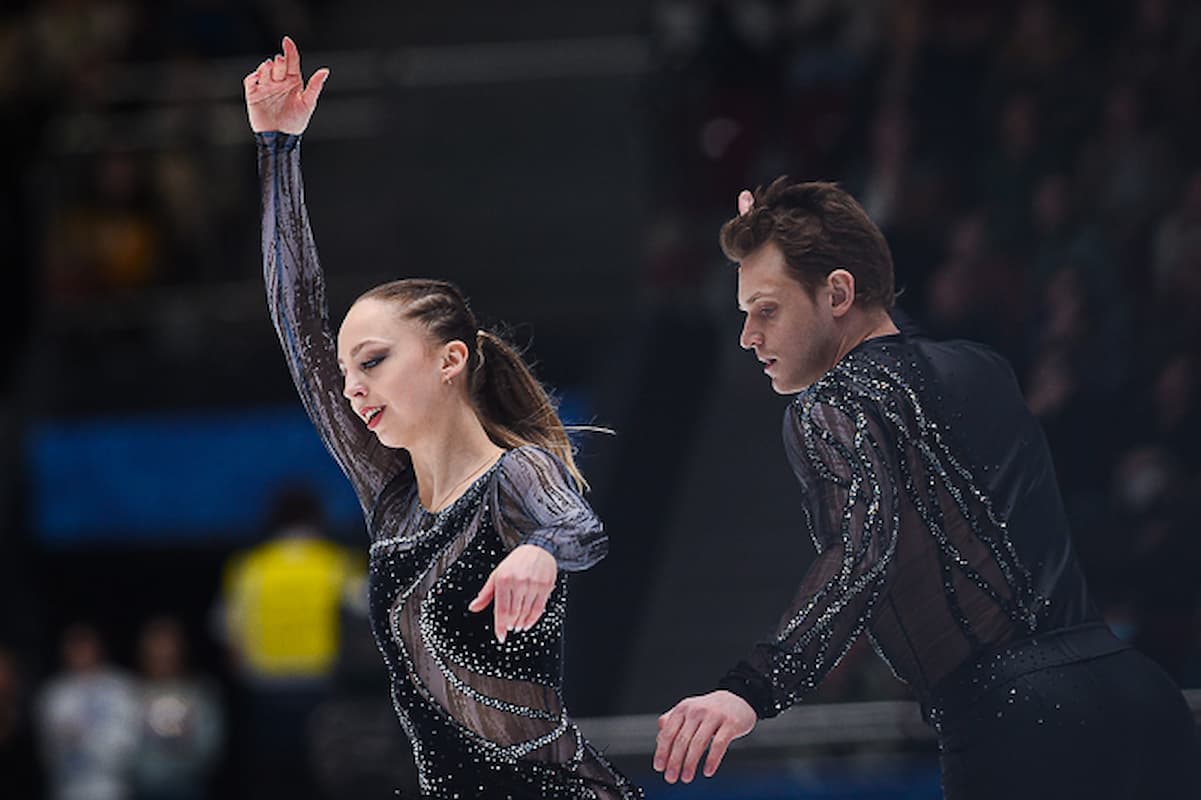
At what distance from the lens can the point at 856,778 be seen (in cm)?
519

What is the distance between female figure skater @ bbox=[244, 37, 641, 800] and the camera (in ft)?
12.8

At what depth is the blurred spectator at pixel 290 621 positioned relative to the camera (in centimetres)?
948

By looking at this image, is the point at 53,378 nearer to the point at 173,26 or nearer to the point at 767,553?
the point at 173,26

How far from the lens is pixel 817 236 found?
410cm

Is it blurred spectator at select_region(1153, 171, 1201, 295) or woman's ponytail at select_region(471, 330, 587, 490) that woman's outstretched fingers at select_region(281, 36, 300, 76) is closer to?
woman's ponytail at select_region(471, 330, 587, 490)

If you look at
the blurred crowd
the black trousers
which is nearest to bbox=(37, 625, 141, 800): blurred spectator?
the blurred crowd

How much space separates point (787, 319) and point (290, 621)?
20.0ft

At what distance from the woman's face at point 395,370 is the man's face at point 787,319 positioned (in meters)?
0.59

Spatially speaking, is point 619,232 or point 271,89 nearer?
point 271,89

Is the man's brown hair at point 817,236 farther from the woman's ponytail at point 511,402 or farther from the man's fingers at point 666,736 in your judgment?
the man's fingers at point 666,736

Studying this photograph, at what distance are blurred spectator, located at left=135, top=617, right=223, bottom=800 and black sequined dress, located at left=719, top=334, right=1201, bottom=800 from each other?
693cm

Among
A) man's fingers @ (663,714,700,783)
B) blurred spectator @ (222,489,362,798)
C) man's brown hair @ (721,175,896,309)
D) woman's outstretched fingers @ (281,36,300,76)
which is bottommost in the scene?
blurred spectator @ (222,489,362,798)

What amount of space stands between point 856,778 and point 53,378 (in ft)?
22.5

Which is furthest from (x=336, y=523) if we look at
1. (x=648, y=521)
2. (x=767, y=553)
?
(x=767, y=553)
